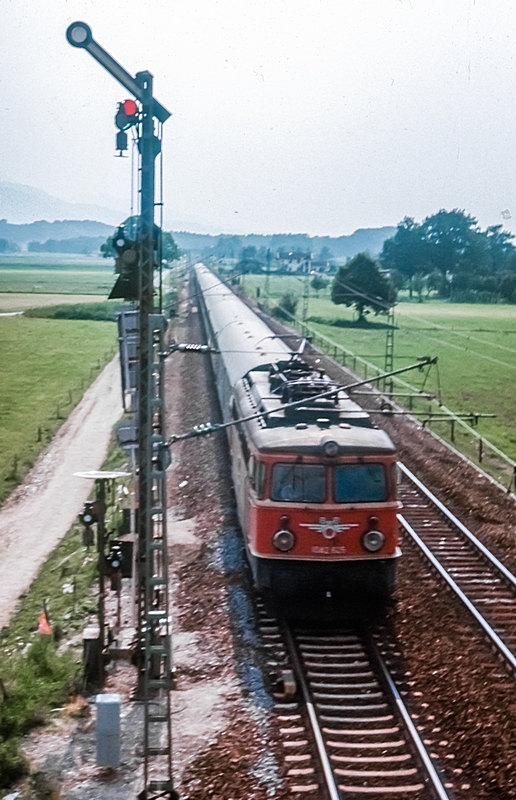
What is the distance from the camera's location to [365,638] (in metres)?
12.1

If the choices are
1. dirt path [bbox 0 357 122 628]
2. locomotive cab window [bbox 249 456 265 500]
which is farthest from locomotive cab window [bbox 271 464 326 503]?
dirt path [bbox 0 357 122 628]

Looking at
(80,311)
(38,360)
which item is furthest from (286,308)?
(38,360)

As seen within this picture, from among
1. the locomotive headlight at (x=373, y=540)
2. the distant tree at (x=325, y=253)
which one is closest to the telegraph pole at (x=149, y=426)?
the locomotive headlight at (x=373, y=540)

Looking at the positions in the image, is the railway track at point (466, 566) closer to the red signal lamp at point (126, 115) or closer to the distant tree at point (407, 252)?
the red signal lamp at point (126, 115)

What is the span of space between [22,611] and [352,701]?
726 cm

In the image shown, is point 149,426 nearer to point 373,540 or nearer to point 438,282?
point 373,540

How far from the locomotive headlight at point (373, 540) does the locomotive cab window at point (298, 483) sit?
2.65 ft

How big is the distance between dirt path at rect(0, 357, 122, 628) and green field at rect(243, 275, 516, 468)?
11.9 metres

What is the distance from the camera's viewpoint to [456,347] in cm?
4419

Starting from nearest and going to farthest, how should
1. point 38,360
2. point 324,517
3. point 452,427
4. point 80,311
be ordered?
point 324,517
point 452,427
point 38,360
point 80,311

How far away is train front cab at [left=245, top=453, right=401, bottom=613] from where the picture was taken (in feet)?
38.9

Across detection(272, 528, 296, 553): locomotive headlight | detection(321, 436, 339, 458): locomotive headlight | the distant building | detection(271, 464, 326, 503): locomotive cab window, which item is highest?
the distant building

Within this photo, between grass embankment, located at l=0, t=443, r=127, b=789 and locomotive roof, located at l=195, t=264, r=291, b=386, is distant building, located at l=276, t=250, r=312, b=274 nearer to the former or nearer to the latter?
locomotive roof, located at l=195, t=264, r=291, b=386

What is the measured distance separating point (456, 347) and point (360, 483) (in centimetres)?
3364
